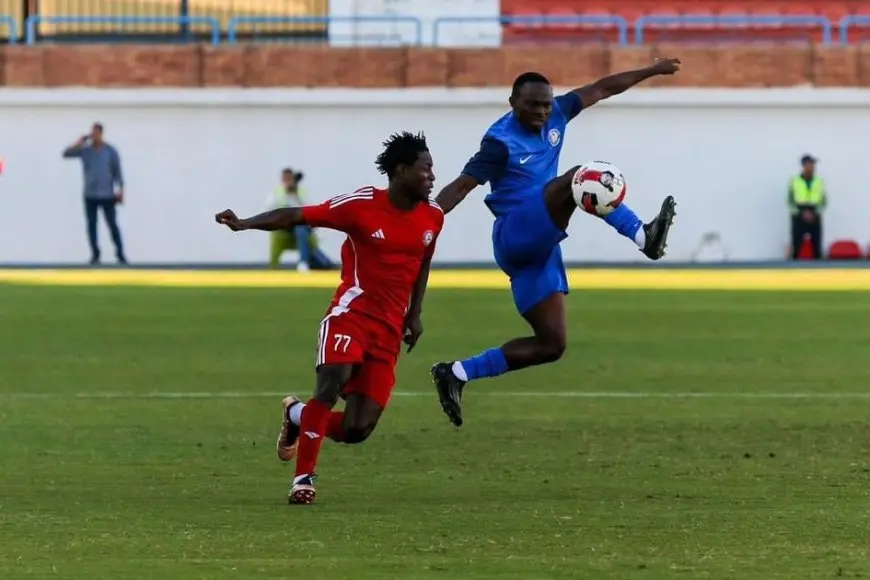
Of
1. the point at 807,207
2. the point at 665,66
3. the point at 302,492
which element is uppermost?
the point at 665,66

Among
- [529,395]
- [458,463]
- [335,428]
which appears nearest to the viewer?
[335,428]

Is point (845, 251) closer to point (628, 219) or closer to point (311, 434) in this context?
point (628, 219)

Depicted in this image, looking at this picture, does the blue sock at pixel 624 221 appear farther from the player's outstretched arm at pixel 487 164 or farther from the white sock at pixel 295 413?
the white sock at pixel 295 413

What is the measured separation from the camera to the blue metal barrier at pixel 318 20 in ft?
133

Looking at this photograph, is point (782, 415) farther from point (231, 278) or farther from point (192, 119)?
point (192, 119)

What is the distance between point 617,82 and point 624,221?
1685mm

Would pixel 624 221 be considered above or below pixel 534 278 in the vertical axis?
above

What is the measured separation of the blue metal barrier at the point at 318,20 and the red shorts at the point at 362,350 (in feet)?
102

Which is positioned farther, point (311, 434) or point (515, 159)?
point (515, 159)

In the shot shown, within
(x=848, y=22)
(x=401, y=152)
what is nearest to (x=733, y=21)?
(x=848, y=22)

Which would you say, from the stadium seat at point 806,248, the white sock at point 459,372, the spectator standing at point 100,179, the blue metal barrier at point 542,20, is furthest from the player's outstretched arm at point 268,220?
the blue metal barrier at point 542,20

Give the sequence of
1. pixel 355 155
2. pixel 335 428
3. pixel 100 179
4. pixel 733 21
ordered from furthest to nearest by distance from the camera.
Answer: pixel 733 21, pixel 355 155, pixel 100 179, pixel 335 428

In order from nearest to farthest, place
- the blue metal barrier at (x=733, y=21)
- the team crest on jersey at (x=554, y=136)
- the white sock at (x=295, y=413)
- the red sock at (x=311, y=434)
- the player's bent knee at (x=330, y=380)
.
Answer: the red sock at (x=311, y=434), the player's bent knee at (x=330, y=380), the white sock at (x=295, y=413), the team crest on jersey at (x=554, y=136), the blue metal barrier at (x=733, y=21)

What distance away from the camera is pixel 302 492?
880cm
